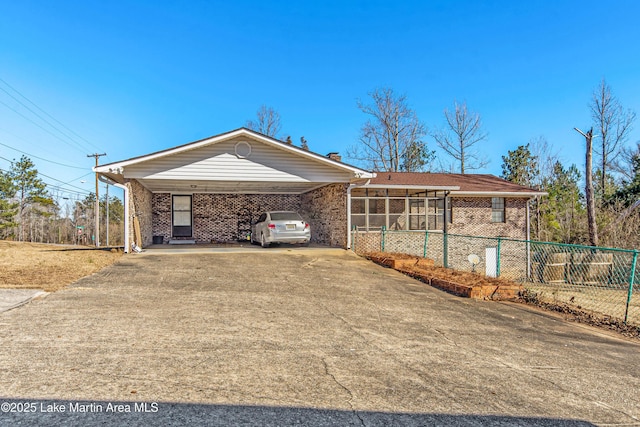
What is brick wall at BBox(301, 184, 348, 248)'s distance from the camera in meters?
14.9

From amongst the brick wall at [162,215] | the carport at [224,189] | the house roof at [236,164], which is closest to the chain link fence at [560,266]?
the carport at [224,189]

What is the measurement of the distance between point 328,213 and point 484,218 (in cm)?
857

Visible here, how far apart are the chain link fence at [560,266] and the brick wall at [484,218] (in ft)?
3.58

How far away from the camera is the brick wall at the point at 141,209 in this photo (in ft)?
42.7

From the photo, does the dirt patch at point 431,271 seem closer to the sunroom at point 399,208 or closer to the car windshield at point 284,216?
the car windshield at point 284,216

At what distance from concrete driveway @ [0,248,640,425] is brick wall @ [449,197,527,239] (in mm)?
12019

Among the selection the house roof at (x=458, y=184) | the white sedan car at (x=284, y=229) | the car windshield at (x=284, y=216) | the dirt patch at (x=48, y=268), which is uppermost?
the house roof at (x=458, y=184)

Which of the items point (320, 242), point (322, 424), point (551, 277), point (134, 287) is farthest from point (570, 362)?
point (320, 242)

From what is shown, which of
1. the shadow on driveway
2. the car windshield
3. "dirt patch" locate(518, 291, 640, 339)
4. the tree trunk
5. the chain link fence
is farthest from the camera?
the tree trunk

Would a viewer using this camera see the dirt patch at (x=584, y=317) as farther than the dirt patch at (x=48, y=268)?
No

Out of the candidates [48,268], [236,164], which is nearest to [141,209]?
[236,164]

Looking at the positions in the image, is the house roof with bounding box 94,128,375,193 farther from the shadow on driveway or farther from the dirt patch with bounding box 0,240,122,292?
the shadow on driveway

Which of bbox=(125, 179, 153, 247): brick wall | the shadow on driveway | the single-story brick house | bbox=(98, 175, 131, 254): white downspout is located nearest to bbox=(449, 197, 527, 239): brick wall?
the single-story brick house

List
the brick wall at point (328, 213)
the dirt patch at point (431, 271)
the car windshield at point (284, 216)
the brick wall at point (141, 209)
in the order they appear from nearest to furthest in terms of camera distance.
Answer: the dirt patch at point (431, 271), the brick wall at point (141, 209), the car windshield at point (284, 216), the brick wall at point (328, 213)
